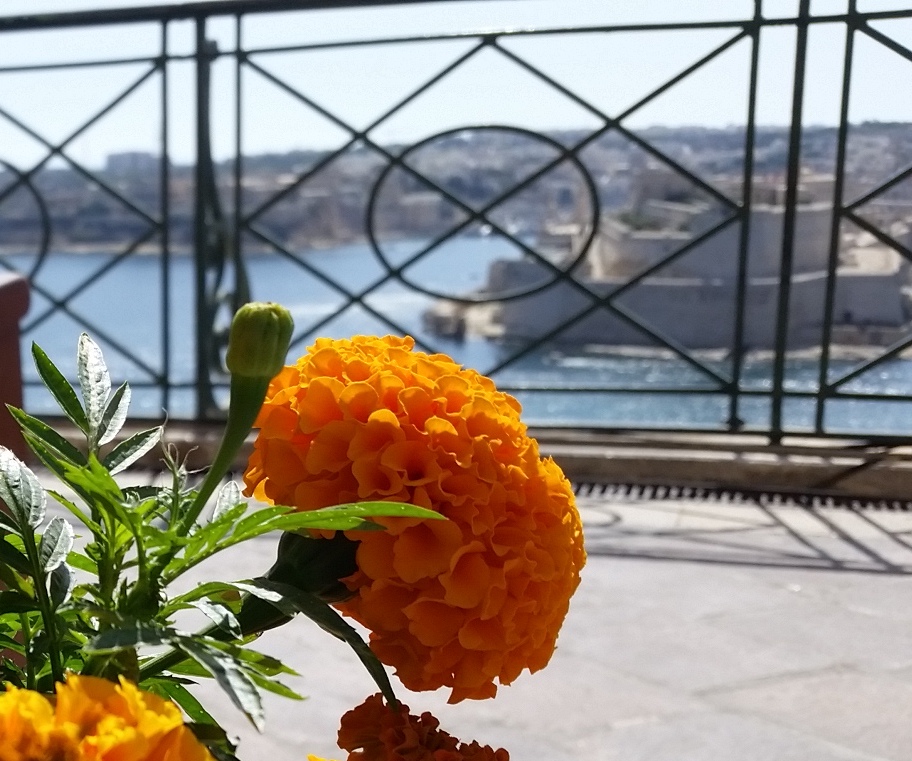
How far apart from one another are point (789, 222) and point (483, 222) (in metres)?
0.88

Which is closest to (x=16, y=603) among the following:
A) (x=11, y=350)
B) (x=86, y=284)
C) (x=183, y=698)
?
(x=183, y=698)

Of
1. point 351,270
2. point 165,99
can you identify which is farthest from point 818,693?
point 351,270

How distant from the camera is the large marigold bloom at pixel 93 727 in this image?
35 centimetres

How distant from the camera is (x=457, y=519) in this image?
530 mm

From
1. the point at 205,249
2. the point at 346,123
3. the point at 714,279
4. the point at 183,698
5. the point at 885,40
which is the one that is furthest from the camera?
the point at 714,279

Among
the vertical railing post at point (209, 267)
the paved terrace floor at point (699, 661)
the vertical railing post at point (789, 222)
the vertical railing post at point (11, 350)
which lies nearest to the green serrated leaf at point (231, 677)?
the vertical railing post at point (11, 350)

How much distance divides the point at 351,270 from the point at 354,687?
139 inches

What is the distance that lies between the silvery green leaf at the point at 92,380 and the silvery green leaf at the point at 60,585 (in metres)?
0.06

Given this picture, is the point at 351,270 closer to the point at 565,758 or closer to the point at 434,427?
the point at 565,758

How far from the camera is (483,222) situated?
3.26 m

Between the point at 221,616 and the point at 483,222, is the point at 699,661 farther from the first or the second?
the point at 483,222

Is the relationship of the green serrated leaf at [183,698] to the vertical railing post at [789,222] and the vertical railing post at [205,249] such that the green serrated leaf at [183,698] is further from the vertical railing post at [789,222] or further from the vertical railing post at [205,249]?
the vertical railing post at [205,249]

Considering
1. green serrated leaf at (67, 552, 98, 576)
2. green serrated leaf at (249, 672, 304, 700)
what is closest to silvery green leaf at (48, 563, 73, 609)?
green serrated leaf at (67, 552, 98, 576)

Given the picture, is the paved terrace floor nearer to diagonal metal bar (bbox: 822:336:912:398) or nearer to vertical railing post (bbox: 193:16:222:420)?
diagonal metal bar (bbox: 822:336:912:398)
